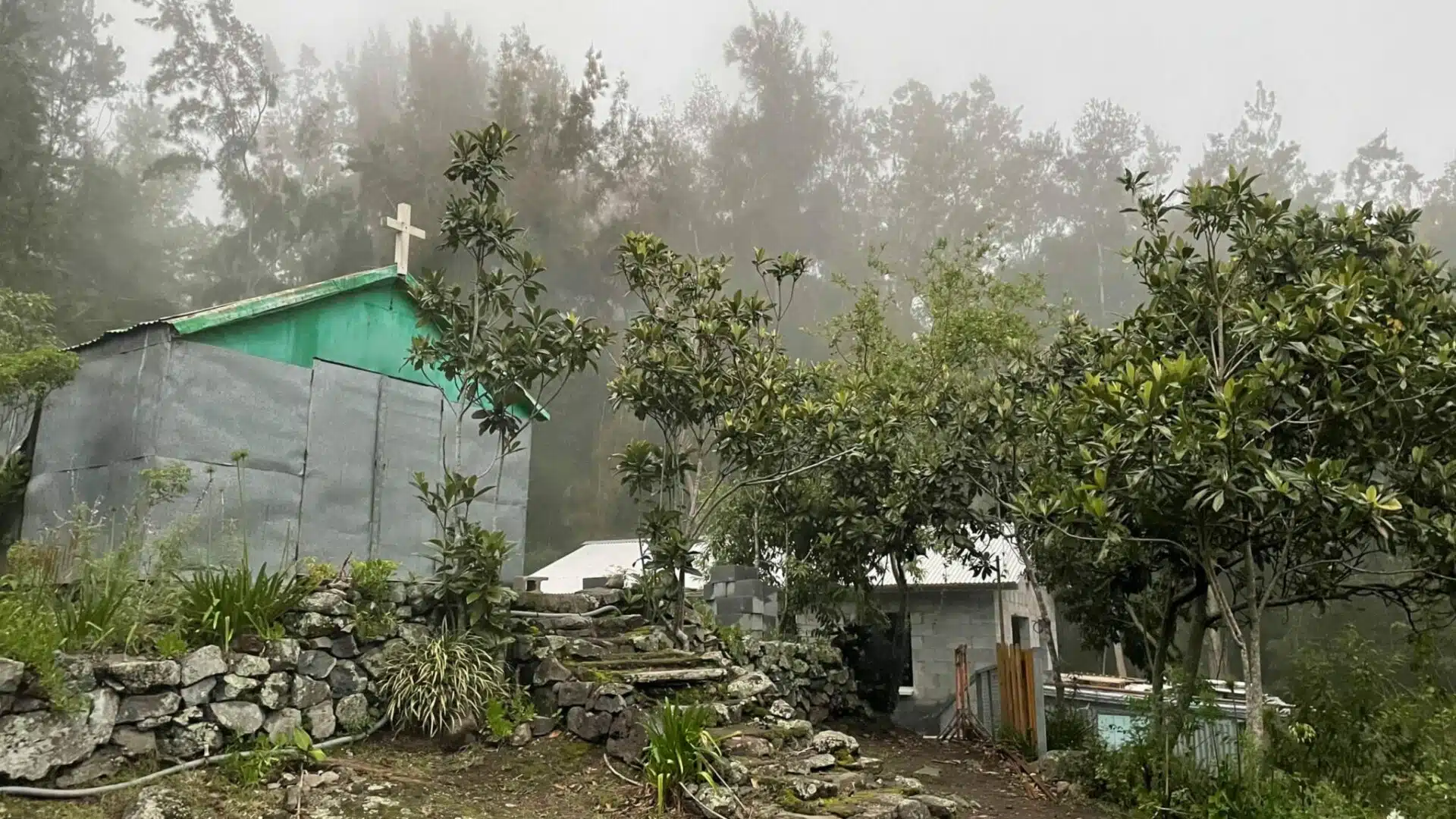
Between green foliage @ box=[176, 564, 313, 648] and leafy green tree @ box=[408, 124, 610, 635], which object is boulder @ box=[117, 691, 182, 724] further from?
leafy green tree @ box=[408, 124, 610, 635]

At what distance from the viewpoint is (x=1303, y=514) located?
7.41 meters

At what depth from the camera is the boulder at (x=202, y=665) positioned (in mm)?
6469

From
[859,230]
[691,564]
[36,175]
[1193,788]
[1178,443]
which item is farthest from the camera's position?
[859,230]

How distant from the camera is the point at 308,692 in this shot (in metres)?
7.11

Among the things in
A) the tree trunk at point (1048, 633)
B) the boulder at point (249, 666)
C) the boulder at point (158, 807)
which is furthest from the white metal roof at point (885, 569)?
the boulder at point (158, 807)

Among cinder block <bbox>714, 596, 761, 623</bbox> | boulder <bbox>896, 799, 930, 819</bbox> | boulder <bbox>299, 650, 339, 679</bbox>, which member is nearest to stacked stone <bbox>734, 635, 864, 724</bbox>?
cinder block <bbox>714, 596, 761, 623</bbox>

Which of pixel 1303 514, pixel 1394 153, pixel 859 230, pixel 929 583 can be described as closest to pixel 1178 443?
pixel 1303 514

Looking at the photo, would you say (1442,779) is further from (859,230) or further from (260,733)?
(859,230)

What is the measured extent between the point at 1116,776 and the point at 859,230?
33.1 metres

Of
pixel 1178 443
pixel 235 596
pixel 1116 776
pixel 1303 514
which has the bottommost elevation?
pixel 1116 776

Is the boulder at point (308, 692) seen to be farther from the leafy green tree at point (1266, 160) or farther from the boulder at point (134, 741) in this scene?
the leafy green tree at point (1266, 160)

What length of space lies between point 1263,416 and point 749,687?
478 cm

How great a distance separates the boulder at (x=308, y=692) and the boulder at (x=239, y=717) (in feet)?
0.91

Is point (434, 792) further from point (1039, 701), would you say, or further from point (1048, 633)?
point (1048, 633)
